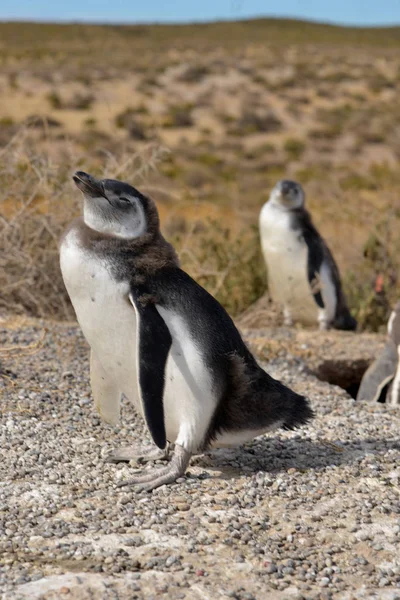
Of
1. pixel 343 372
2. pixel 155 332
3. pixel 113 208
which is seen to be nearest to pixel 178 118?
pixel 343 372

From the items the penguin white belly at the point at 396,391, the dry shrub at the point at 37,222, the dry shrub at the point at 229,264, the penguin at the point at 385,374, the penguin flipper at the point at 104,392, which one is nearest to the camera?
the penguin flipper at the point at 104,392

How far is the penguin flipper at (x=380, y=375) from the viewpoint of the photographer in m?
5.86

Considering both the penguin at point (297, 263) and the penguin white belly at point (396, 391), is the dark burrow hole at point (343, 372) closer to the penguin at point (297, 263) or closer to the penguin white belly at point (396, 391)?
the penguin white belly at point (396, 391)

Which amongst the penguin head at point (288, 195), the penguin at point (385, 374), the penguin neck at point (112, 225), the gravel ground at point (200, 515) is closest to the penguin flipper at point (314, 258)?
the penguin head at point (288, 195)

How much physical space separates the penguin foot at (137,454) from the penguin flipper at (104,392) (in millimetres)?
185

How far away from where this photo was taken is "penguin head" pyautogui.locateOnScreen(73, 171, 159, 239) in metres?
3.59

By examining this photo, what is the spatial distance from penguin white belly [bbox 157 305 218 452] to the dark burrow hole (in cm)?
311

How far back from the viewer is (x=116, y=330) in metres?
3.58

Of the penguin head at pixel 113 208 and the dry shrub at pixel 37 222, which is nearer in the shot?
the penguin head at pixel 113 208

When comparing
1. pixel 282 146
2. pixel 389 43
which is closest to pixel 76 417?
pixel 282 146

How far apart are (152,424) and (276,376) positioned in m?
2.38

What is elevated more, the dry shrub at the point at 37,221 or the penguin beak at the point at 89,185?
the penguin beak at the point at 89,185

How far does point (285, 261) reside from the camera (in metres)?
8.36

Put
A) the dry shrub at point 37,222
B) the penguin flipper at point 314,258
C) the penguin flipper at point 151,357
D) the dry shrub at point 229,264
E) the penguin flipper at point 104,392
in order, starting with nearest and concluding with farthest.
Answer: the penguin flipper at point 151,357 → the penguin flipper at point 104,392 → the dry shrub at point 37,222 → the dry shrub at point 229,264 → the penguin flipper at point 314,258
